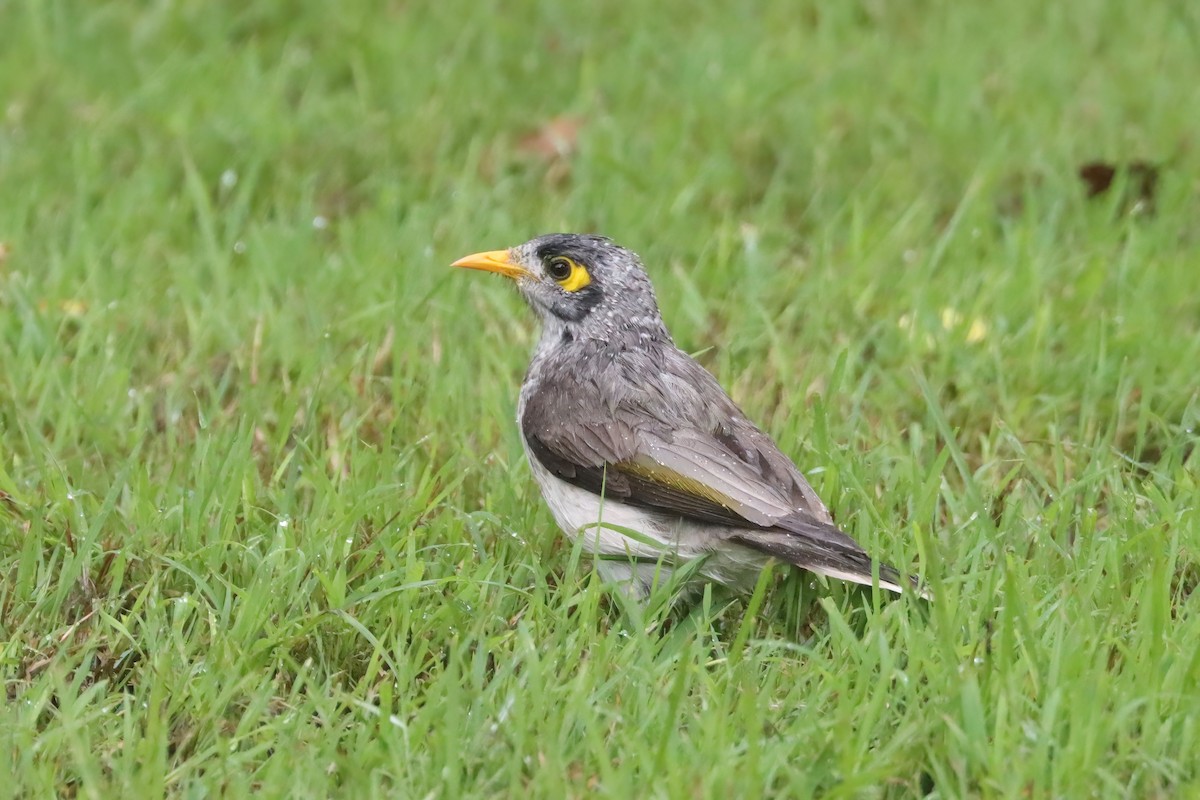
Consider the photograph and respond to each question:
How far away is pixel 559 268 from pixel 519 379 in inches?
30.9

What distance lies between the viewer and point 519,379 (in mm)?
6840

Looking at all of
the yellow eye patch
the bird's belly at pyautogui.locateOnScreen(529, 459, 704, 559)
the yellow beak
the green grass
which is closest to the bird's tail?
the green grass

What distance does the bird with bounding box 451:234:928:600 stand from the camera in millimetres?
5168

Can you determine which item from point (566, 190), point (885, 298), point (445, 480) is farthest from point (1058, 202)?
point (445, 480)

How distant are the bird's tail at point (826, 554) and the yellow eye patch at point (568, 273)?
1451 mm

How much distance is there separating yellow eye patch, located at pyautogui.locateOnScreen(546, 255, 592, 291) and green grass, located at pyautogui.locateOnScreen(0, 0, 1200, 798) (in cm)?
61

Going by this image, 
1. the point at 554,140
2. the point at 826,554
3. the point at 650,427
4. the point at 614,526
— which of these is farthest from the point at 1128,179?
the point at 614,526

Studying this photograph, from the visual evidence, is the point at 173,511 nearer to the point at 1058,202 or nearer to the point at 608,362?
the point at 608,362

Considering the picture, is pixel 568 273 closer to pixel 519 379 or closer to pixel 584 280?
pixel 584 280

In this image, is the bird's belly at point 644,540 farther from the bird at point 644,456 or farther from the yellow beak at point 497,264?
the yellow beak at point 497,264

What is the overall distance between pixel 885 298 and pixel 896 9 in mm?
3485

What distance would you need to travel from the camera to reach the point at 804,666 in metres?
4.88

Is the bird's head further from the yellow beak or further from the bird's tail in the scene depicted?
the bird's tail

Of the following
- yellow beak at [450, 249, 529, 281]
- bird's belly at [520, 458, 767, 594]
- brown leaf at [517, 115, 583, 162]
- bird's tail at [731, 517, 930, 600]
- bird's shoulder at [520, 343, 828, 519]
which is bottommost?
bird's belly at [520, 458, 767, 594]
